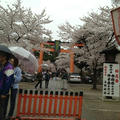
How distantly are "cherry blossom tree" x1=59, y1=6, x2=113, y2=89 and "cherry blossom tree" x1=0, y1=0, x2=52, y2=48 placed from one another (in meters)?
2.98

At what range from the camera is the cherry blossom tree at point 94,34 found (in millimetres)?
13242

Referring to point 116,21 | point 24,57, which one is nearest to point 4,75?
point 24,57

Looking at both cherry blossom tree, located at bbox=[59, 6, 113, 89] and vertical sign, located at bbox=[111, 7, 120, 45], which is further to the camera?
cherry blossom tree, located at bbox=[59, 6, 113, 89]

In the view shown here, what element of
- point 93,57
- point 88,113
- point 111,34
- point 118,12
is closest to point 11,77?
point 118,12

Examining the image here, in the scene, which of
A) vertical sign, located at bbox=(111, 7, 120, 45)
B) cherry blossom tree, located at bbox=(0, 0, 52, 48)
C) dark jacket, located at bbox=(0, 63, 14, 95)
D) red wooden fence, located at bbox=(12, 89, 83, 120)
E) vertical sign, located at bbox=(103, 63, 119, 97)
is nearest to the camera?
vertical sign, located at bbox=(111, 7, 120, 45)

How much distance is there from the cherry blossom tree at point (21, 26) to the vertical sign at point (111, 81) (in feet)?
22.7

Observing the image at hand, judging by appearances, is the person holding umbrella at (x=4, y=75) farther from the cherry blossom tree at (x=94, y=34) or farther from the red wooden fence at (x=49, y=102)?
the cherry blossom tree at (x=94, y=34)

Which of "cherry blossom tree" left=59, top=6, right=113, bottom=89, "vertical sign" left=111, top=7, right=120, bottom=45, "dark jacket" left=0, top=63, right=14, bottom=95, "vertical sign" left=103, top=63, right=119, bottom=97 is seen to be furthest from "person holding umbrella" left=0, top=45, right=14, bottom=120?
"cherry blossom tree" left=59, top=6, right=113, bottom=89

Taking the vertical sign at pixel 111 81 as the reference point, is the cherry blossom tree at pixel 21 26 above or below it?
above

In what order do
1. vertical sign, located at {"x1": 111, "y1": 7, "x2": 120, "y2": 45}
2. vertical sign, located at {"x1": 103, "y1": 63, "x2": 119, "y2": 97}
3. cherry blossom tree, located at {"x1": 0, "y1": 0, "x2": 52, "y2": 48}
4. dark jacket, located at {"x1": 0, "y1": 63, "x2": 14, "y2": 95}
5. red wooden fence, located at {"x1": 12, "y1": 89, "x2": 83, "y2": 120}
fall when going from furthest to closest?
1. cherry blossom tree, located at {"x1": 0, "y1": 0, "x2": 52, "y2": 48}
2. vertical sign, located at {"x1": 103, "y1": 63, "x2": 119, "y2": 97}
3. red wooden fence, located at {"x1": 12, "y1": 89, "x2": 83, "y2": 120}
4. dark jacket, located at {"x1": 0, "y1": 63, "x2": 14, "y2": 95}
5. vertical sign, located at {"x1": 111, "y1": 7, "x2": 120, "y2": 45}

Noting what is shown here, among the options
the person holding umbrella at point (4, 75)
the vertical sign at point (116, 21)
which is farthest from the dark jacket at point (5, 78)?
the vertical sign at point (116, 21)

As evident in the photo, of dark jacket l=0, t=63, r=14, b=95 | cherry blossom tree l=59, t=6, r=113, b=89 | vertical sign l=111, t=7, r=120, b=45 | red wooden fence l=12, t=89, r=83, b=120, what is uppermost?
cherry blossom tree l=59, t=6, r=113, b=89

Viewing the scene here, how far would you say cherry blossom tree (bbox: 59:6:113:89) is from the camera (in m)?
13.2

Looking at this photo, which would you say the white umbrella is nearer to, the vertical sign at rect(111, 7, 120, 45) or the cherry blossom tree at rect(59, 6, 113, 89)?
the vertical sign at rect(111, 7, 120, 45)
